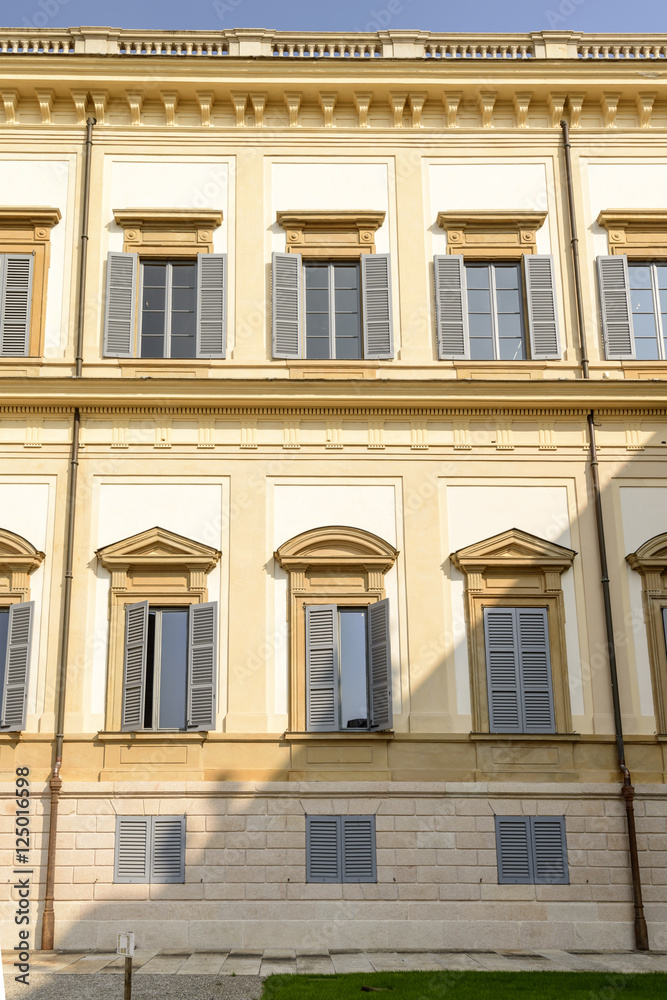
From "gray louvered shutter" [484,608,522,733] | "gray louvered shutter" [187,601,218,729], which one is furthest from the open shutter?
"gray louvered shutter" [484,608,522,733]

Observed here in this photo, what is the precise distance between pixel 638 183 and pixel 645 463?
5.31 m

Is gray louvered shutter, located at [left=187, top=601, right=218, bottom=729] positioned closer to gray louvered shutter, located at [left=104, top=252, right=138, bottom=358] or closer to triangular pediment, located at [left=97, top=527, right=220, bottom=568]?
triangular pediment, located at [left=97, top=527, right=220, bottom=568]

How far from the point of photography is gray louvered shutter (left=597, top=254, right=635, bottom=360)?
18.9m

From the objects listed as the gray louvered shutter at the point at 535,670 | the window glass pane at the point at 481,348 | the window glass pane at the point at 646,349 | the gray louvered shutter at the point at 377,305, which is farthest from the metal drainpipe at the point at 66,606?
the window glass pane at the point at 646,349

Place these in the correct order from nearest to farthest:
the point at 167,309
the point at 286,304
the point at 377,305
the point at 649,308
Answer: the point at 286,304, the point at 377,305, the point at 167,309, the point at 649,308

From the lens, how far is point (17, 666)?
16844 millimetres

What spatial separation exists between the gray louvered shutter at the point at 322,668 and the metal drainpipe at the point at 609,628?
4.27m

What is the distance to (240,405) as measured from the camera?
18.2m

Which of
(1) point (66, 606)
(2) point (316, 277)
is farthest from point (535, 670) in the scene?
(2) point (316, 277)

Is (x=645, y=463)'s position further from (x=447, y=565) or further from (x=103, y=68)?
(x=103, y=68)

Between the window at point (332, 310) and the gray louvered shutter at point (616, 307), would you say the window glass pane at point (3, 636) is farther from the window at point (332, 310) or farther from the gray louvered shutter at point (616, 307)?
the gray louvered shutter at point (616, 307)

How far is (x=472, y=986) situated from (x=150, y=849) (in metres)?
5.41

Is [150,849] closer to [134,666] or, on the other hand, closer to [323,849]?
[323,849]

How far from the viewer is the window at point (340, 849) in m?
16.3
